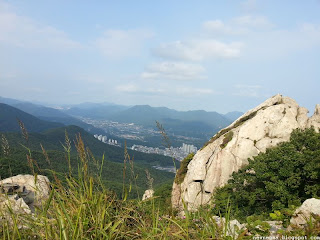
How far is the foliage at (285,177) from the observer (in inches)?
512

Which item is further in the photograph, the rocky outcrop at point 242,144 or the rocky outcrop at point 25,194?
the rocky outcrop at point 242,144

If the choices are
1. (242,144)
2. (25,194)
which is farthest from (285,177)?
(25,194)

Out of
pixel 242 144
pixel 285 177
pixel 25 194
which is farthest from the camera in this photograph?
pixel 242 144

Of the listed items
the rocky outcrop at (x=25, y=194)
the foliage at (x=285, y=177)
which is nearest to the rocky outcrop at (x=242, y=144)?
the foliage at (x=285, y=177)

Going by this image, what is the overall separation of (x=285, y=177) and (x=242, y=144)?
1066 centimetres

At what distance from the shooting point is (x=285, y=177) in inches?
559

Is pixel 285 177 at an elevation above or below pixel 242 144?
below

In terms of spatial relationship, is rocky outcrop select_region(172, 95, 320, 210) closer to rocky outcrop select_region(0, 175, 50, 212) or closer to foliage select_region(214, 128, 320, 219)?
foliage select_region(214, 128, 320, 219)

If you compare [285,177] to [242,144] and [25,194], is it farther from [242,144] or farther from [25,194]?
[25,194]

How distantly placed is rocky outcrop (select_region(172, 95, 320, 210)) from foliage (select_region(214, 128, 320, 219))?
6614 mm

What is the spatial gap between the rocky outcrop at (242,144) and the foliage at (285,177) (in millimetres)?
6614

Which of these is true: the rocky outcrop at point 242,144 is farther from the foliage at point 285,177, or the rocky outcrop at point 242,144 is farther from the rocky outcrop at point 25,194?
the rocky outcrop at point 25,194

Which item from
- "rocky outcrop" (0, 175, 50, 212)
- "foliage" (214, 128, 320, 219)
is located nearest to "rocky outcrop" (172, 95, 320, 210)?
"foliage" (214, 128, 320, 219)

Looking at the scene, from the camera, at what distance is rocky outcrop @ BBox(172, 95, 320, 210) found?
2380 cm
